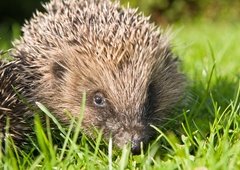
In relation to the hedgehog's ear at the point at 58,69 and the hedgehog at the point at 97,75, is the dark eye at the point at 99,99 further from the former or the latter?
the hedgehog's ear at the point at 58,69

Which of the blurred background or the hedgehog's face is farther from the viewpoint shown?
the blurred background

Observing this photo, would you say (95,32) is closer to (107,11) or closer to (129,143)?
(107,11)

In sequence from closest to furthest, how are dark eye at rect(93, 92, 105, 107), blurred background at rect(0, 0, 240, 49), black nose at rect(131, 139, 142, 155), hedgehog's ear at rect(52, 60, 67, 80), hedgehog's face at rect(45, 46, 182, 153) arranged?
black nose at rect(131, 139, 142, 155) < hedgehog's face at rect(45, 46, 182, 153) < dark eye at rect(93, 92, 105, 107) < hedgehog's ear at rect(52, 60, 67, 80) < blurred background at rect(0, 0, 240, 49)

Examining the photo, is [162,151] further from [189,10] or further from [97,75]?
[189,10]

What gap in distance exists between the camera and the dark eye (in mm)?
2553

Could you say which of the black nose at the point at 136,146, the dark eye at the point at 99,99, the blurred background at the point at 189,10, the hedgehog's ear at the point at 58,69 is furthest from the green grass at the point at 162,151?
the blurred background at the point at 189,10

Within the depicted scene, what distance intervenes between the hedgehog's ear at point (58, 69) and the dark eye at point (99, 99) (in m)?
0.29

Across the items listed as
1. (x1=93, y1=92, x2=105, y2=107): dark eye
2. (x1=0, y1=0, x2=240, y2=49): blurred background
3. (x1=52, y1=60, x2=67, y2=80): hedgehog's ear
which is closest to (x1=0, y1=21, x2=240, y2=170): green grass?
(x1=93, y1=92, x2=105, y2=107): dark eye

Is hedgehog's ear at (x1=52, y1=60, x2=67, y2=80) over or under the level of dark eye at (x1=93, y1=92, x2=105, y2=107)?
over

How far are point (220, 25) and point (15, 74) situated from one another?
279 inches

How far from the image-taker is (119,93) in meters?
2.49

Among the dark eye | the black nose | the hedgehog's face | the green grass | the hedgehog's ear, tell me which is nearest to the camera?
the green grass

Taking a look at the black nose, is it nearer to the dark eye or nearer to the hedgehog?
the hedgehog

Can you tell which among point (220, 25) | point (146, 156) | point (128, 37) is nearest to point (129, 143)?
point (146, 156)
